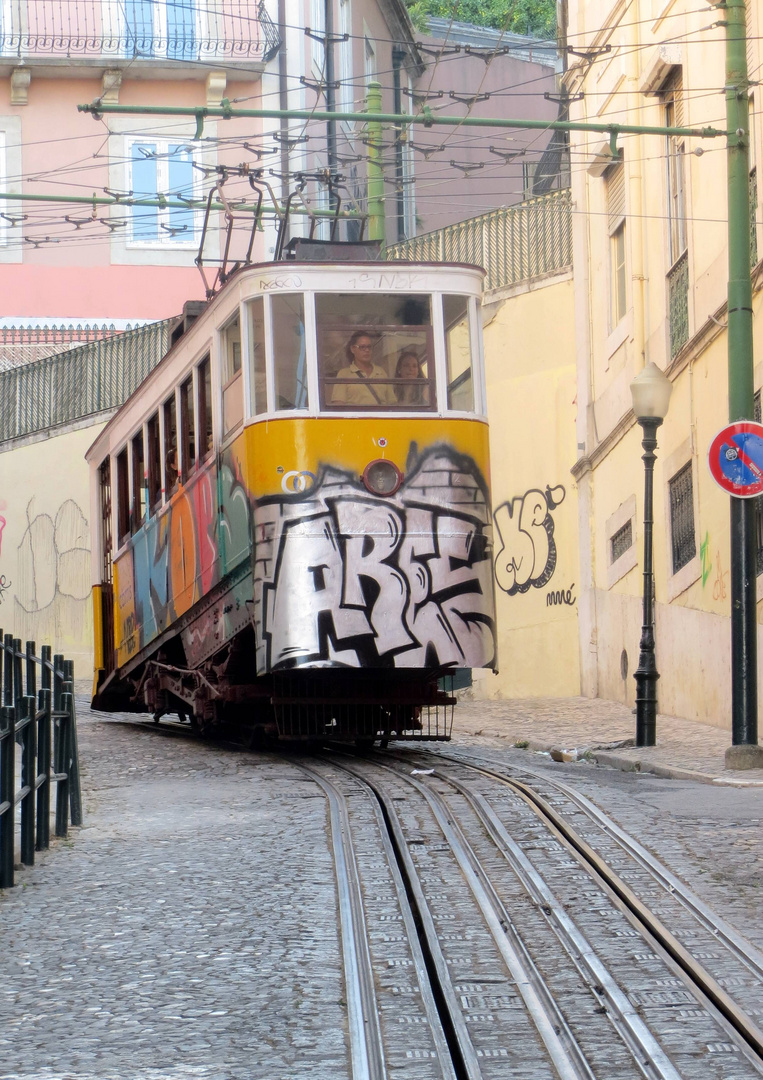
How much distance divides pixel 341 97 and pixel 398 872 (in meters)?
28.0

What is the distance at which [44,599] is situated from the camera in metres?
29.0

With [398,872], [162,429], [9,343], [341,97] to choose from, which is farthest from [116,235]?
[398,872]

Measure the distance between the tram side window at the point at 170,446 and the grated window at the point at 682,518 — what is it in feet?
16.9

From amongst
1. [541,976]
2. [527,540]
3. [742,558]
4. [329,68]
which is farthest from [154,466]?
[329,68]

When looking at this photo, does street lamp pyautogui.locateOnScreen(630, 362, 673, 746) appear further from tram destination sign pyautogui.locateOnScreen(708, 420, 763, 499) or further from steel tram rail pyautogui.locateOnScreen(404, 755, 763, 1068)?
steel tram rail pyautogui.locateOnScreen(404, 755, 763, 1068)

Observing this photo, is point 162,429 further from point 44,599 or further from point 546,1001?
point 44,599

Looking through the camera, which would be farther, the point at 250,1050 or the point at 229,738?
the point at 229,738

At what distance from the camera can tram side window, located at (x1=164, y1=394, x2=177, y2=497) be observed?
49.7 feet

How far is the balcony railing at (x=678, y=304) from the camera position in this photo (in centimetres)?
1777

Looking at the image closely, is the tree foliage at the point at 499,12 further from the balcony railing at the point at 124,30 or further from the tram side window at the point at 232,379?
the tram side window at the point at 232,379

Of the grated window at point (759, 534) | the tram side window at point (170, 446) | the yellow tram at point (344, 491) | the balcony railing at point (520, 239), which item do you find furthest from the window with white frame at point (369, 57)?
the yellow tram at point (344, 491)

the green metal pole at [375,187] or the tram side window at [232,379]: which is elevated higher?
the green metal pole at [375,187]

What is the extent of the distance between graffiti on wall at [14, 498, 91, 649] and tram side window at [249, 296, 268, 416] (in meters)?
15.9

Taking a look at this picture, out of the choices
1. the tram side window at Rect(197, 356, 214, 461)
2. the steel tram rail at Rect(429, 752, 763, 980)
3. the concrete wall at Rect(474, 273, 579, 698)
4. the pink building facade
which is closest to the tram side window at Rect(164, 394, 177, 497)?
the tram side window at Rect(197, 356, 214, 461)
